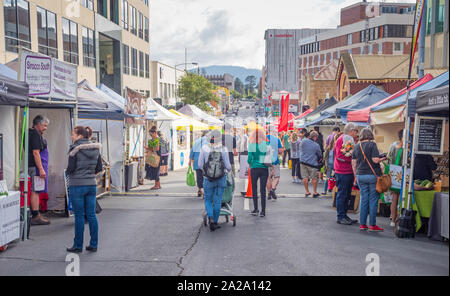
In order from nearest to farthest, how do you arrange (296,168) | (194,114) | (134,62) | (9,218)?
(9,218)
(296,168)
(194,114)
(134,62)

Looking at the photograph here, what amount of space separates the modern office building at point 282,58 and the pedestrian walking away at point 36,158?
124 m

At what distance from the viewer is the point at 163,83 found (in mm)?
55188

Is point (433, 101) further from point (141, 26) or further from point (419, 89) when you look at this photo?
point (141, 26)

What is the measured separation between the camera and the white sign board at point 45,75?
7.04 m

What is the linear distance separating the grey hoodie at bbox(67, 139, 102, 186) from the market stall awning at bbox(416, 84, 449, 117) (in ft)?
15.7

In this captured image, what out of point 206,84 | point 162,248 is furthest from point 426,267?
point 206,84

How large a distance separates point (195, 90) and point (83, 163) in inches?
1889

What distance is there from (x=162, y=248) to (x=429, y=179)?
15.4 feet

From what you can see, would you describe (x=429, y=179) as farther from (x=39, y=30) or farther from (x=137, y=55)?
(x=137, y=55)

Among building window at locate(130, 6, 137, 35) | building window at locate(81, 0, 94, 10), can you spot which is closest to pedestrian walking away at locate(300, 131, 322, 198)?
building window at locate(81, 0, 94, 10)

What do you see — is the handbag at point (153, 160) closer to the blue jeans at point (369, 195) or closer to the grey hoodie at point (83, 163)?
the grey hoodie at point (83, 163)

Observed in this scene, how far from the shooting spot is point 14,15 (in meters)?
18.6

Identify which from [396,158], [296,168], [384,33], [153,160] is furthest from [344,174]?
[384,33]

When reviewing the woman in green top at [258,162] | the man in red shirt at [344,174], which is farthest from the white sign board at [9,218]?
the man in red shirt at [344,174]
